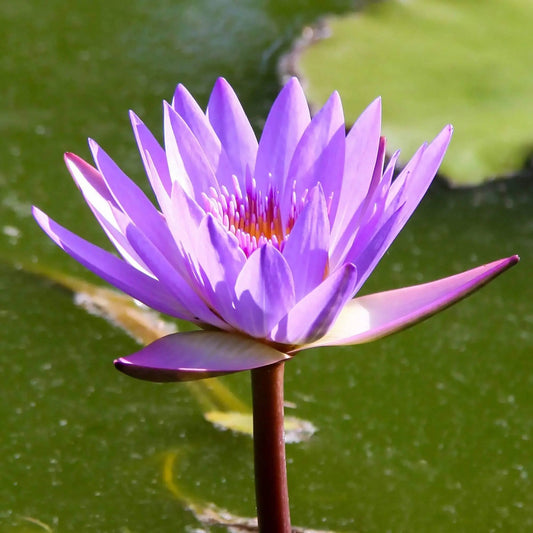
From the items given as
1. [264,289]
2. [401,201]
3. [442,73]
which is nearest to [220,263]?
[264,289]

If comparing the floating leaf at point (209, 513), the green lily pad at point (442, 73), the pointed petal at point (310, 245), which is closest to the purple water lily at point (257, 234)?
the pointed petal at point (310, 245)

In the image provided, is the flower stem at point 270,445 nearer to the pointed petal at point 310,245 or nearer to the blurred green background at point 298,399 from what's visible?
the pointed petal at point 310,245

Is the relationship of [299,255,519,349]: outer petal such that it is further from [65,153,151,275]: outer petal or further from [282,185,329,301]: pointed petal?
[65,153,151,275]: outer petal

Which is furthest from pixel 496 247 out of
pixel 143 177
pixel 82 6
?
pixel 82 6

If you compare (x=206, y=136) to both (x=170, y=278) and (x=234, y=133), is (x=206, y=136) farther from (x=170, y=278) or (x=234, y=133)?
(x=170, y=278)

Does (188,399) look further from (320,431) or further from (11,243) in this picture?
(11,243)
